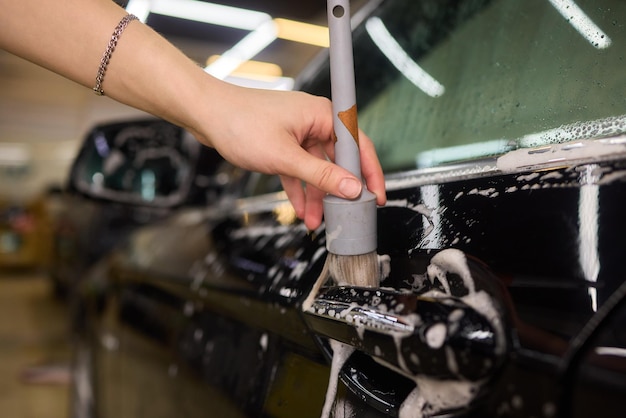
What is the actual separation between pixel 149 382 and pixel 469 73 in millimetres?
996

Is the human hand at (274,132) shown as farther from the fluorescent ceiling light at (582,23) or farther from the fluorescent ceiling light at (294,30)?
the fluorescent ceiling light at (294,30)

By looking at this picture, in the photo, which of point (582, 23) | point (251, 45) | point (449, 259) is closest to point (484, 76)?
point (582, 23)

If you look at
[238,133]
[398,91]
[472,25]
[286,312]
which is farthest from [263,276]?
[472,25]

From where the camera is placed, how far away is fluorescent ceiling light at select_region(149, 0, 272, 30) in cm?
529

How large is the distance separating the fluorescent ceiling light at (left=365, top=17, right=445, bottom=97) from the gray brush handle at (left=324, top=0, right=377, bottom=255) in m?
0.34

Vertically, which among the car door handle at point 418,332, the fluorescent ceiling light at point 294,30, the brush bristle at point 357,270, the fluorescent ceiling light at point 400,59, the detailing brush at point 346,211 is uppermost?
the fluorescent ceiling light at point 294,30

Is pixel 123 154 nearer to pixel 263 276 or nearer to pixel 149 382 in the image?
pixel 149 382

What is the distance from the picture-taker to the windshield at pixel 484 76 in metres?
0.64

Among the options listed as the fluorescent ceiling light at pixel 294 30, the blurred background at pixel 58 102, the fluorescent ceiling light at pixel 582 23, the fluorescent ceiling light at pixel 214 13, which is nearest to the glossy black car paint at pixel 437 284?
the fluorescent ceiling light at pixel 582 23

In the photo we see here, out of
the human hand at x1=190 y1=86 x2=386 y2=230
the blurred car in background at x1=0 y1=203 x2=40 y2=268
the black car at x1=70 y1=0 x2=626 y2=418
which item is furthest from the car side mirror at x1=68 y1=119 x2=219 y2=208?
the blurred car in background at x1=0 y1=203 x2=40 y2=268

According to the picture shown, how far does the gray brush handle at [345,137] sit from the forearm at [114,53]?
0.20 m

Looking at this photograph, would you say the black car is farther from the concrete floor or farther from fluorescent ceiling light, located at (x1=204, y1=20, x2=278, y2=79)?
fluorescent ceiling light, located at (x1=204, y1=20, x2=278, y2=79)

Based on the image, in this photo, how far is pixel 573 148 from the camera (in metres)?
0.55

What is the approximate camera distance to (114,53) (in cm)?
79
